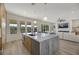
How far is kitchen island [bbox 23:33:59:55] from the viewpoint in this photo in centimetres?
274

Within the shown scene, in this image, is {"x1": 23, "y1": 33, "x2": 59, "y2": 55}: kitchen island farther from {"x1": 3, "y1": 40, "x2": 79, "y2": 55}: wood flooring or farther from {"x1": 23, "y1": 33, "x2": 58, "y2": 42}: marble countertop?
{"x1": 3, "y1": 40, "x2": 79, "y2": 55}: wood flooring

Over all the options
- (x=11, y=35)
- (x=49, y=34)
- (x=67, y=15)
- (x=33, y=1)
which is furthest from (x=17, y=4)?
(x=67, y=15)

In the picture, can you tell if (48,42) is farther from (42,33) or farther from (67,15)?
(67,15)

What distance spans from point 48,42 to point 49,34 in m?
0.20

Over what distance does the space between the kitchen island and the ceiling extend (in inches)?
18.0

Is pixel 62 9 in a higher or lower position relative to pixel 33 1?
lower

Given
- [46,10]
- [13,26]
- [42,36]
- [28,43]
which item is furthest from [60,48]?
[13,26]

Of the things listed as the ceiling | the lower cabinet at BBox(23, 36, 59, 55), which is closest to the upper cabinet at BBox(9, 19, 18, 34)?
the ceiling

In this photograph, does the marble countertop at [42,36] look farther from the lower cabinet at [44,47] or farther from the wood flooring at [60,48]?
the wood flooring at [60,48]

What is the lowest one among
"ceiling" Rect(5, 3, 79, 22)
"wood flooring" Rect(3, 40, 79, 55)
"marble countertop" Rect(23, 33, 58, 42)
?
"wood flooring" Rect(3, 40, 79, 55)

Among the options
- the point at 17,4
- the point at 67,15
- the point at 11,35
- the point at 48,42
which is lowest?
the point at 48,42

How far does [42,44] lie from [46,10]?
2.81 feet

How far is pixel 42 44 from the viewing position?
8.98 ft

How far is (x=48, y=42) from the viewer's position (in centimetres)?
283
